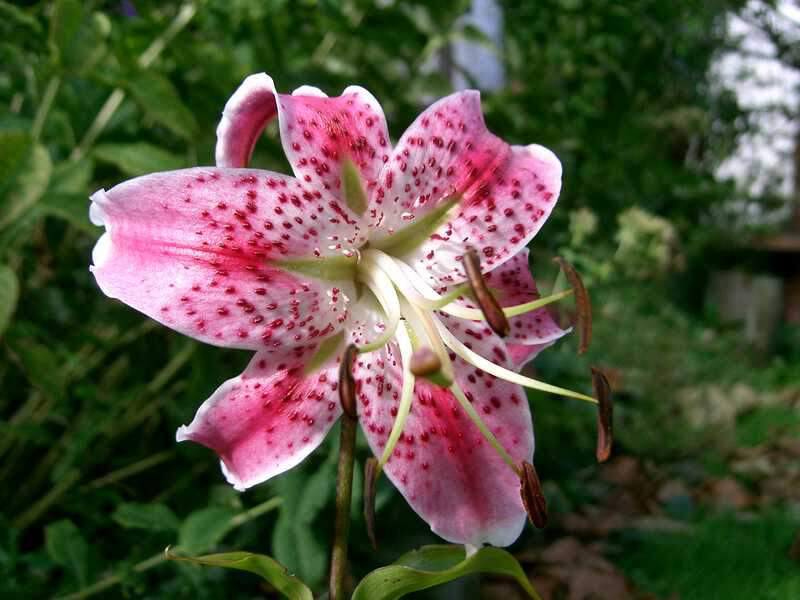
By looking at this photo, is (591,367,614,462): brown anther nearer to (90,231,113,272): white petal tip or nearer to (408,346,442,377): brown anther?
(408,346,442,377): brown anther

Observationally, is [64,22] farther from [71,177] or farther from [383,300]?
[383,300]

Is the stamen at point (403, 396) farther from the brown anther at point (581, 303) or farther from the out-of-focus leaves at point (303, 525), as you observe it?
the out-of-focus leaves at point (303, 525)

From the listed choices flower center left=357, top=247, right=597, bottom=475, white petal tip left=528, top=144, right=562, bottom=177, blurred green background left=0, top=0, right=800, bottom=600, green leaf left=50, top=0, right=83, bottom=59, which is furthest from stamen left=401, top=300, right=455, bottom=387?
green leaf left=50, top=0, right=83, bottom=59

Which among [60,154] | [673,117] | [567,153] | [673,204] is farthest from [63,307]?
[673,117]

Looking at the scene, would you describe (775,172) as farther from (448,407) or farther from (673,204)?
(448,407)

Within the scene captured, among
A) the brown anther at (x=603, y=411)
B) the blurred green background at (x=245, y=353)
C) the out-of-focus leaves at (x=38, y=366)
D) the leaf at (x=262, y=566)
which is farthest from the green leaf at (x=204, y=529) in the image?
the brown anther at (x=603, y=411)

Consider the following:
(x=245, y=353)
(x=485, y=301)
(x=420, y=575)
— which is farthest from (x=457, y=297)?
(x=245, y=353)
